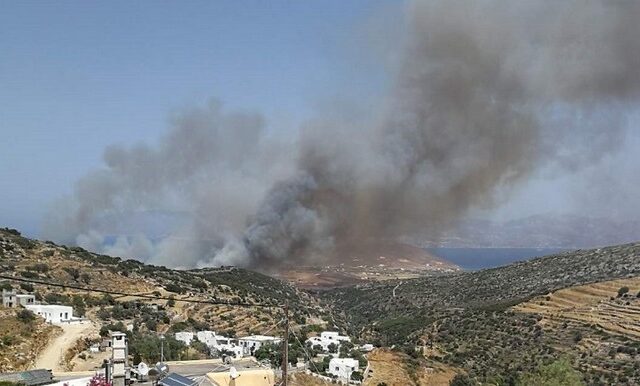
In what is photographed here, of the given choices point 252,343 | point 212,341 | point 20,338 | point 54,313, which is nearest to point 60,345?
point 20,338

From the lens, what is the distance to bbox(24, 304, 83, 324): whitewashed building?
21984 mm

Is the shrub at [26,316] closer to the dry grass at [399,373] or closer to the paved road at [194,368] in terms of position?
the paved road at [194,368]

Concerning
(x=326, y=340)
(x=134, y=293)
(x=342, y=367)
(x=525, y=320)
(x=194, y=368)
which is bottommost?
(x=342, y=367)

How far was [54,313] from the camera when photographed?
22.2 meters

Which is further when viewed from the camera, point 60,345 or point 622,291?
point 622,291

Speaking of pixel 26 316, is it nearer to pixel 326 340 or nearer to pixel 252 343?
pixel 252 343

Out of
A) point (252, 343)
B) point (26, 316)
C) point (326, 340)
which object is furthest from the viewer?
point (326, 340)

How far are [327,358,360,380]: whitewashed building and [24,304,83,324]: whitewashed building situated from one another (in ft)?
28.2

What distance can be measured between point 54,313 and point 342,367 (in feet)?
31.2

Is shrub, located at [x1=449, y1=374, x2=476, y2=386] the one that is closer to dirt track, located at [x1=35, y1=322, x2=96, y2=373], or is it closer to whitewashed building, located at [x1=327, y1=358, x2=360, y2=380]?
whitewashed building, located at [x1=327, y1=358, x2=360, y2=380]

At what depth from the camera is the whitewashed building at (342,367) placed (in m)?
21.9

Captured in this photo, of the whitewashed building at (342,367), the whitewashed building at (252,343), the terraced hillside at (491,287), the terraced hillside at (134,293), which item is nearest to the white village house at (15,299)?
the terraced hillside at (134,293)

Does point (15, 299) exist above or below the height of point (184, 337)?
above

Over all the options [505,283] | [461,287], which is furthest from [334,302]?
[505,283]
